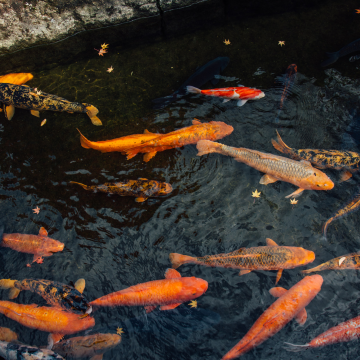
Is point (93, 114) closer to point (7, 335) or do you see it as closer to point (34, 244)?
point (34, 244)

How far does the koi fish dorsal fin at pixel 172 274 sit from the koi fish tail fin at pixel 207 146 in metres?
2.35

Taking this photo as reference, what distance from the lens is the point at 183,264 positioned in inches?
182

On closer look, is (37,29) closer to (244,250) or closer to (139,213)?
(139,213)

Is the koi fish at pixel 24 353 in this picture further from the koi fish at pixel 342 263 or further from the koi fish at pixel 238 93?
the koi fish at pixel 238 93

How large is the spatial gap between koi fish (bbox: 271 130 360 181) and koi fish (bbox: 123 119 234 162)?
1.20 metres

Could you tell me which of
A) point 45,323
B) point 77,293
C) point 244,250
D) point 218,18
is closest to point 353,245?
point 244,250

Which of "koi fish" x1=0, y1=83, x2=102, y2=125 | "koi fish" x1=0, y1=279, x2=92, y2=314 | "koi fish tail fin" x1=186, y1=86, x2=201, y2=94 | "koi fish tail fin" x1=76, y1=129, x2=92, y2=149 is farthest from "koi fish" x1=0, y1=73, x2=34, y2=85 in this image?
"koi fish" x1=0, y1=279, x2=92, y2=314

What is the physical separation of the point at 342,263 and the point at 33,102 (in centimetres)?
708

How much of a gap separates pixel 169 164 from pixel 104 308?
2.93 meters

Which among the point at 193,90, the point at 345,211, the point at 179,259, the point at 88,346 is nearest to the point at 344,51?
the point at 193,90

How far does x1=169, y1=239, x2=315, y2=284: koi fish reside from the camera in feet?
14.2

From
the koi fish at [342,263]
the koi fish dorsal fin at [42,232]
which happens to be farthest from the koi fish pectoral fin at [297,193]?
the koi fish dorsal fin at [42,232]

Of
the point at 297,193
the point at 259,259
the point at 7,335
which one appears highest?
the point at 297,193

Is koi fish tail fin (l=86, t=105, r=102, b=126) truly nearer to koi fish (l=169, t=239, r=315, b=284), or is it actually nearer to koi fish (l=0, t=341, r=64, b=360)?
koi fish (l=169, t=239, r=315, b=284)
